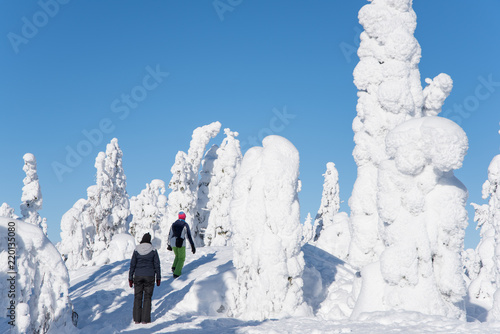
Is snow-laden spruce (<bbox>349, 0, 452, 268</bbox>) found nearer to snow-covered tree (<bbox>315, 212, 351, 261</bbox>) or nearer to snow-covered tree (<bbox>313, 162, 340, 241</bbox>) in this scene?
snow-covered tree (<bbox>315, 212, 351, 261</bbox>)

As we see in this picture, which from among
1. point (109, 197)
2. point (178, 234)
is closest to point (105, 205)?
point (109, 197)

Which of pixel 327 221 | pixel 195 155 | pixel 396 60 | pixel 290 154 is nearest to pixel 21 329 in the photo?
pixel 290 154

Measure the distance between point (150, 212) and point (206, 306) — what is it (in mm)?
23157

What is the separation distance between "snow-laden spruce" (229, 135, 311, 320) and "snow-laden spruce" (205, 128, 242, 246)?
59.7 ft

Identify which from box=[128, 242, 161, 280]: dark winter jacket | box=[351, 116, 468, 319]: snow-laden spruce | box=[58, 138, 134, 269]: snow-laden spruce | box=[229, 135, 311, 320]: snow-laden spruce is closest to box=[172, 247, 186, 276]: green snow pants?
box=[229, 135, 311, 320]: snow-laden spruce

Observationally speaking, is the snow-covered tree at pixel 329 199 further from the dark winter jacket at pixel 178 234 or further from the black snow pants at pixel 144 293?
the black snow pants at pixel 144 293

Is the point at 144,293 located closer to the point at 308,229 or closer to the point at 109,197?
the point at 109,197

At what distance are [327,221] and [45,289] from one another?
1326 inches

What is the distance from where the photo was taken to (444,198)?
927cm

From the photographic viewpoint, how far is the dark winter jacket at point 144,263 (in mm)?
9375

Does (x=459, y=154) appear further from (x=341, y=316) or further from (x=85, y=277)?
(x=85, y=277)

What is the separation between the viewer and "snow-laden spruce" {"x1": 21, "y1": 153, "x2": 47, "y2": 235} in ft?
93.1

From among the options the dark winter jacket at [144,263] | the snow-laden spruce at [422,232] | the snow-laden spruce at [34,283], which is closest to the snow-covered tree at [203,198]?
the dark winter jacket at [144,263]

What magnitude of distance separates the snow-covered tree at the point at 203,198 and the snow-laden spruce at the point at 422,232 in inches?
902
